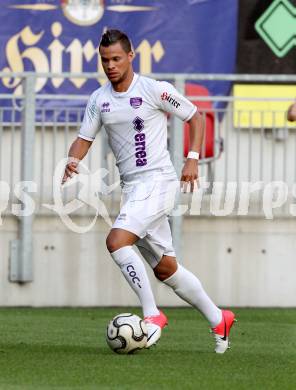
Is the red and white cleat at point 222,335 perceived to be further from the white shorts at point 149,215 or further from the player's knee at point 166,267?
the white shorts at point 149,215

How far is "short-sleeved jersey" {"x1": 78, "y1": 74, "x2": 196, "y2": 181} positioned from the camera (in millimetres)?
9734

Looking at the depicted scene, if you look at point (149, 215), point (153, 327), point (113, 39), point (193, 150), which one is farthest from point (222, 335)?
point (113, 39)

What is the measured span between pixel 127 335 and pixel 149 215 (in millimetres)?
828

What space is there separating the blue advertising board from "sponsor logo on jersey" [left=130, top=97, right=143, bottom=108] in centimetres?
725

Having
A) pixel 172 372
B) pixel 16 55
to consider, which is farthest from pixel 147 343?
pixel 16 55

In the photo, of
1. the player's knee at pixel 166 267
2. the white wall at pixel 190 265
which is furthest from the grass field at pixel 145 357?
the white wall at pixel 190 265

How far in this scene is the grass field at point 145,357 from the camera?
317 inches

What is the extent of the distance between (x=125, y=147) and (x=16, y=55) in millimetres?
7480

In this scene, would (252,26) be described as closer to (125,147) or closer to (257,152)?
(257,152)

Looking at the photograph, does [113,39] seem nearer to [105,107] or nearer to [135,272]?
[105,107]

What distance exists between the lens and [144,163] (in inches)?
383

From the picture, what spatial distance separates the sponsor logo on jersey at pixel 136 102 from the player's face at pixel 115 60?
0.59 feet

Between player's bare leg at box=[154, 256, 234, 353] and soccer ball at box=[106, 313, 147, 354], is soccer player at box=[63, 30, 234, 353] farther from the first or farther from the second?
soccer ball at box=[106, 313, 147, 354]

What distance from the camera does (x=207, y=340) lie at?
11102 mm
